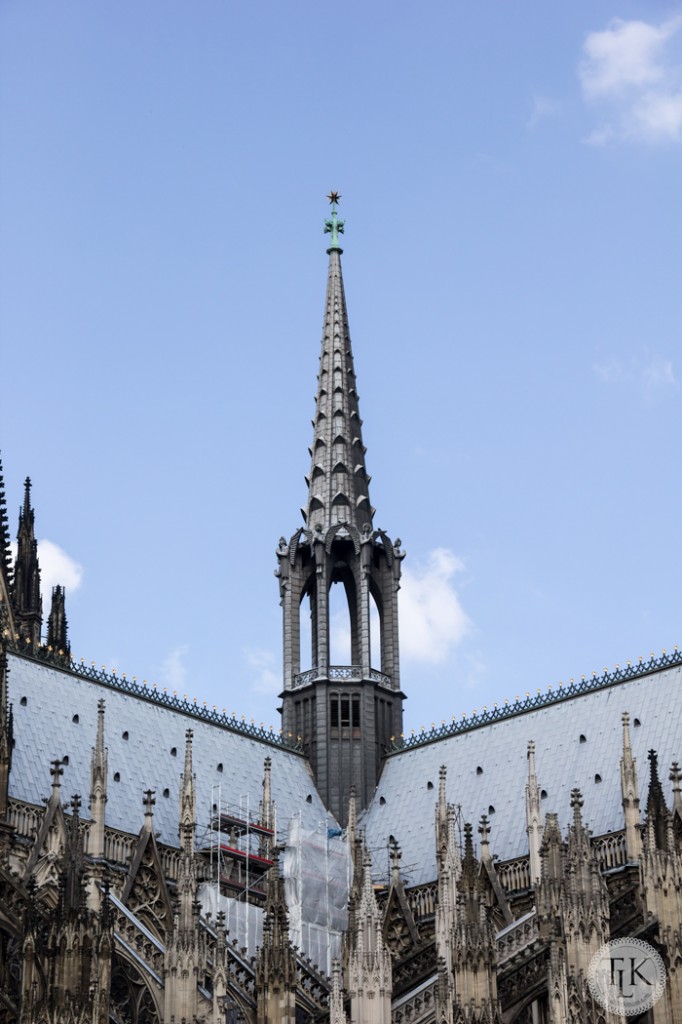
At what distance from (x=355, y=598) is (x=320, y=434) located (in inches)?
205

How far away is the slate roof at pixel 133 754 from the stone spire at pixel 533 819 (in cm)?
679

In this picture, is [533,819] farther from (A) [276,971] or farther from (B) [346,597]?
(B) [346,597]

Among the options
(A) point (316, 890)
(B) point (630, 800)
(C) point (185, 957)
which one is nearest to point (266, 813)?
(A) point (316, 890)

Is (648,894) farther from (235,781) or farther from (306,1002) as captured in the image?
(235,781)

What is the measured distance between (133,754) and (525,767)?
32.5ft

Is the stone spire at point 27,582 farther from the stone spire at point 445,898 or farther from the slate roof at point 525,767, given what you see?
the stone spire at point 445,898

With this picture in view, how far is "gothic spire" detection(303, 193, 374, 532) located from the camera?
186ft

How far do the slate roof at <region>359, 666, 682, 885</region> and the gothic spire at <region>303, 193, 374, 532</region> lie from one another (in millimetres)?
7957

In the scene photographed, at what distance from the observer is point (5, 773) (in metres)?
39.2

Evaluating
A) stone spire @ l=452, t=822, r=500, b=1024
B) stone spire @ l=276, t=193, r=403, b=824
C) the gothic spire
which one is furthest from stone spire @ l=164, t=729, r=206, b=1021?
the gothic spire

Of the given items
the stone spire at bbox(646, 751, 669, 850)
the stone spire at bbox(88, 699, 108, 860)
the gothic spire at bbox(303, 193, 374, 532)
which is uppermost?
the gothic spire at bbox(303, 193, 374, 532)

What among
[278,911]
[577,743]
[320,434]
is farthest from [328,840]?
[320,434]

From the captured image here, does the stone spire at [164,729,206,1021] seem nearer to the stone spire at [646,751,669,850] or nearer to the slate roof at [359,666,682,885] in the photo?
the stone spire at [646,751,669,850]

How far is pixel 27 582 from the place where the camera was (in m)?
54.5
